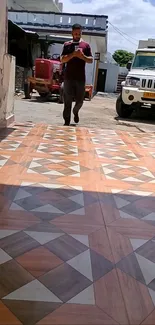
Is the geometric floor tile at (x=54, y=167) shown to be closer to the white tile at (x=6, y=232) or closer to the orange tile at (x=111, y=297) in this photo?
the white tile at (x=6, y=232)

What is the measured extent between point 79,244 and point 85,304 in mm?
396

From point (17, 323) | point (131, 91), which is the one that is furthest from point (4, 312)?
point (131, 91)

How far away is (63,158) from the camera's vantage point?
9.64 feet

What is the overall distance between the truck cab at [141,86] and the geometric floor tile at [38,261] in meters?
5.91

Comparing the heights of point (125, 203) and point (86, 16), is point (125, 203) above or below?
below

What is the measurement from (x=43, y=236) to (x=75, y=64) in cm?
358

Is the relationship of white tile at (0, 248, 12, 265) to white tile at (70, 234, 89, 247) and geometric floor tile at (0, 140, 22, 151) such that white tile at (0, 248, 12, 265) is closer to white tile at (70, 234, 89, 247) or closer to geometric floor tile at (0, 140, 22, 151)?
white tile at (70, 234, 89, 247)

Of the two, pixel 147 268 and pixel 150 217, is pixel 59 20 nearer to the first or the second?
pixel 150 217

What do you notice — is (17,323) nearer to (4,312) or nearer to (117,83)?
(4,312)

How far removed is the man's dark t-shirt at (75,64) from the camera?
14.8 feet

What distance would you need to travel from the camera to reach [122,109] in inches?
295

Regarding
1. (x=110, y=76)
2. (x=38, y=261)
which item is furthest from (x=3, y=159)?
(x=110, y=76)

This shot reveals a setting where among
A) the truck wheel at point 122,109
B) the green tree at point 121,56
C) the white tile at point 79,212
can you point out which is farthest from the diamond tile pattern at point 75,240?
the green tree at point 121,56

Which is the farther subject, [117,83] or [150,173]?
[117,83]
